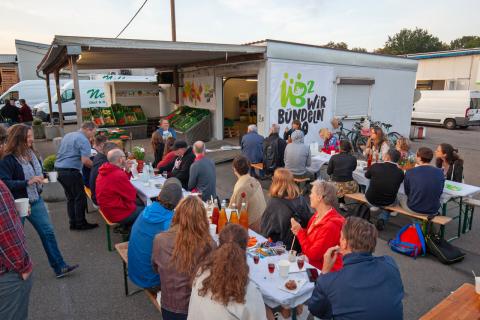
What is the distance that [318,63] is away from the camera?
10.4 meters

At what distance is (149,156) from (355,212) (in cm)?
692

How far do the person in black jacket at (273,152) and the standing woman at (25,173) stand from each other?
14.7 feet

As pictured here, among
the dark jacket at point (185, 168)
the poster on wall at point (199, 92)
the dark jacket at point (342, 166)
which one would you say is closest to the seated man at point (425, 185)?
the dark jacket at point (342, 166)

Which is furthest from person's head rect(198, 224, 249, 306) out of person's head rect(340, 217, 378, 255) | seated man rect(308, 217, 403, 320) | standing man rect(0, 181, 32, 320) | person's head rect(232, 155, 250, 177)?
person's head rect(232, 155, 250, 177)

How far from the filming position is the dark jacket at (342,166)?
18.8 feet

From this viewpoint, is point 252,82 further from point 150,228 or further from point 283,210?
point 150,228

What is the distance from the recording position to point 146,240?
284 cm

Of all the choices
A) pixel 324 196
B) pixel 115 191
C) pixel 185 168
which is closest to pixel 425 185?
pixel 324 196

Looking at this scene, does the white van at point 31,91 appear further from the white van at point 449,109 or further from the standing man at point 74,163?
the white van at point 449,109

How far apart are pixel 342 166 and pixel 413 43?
5580 centimetres

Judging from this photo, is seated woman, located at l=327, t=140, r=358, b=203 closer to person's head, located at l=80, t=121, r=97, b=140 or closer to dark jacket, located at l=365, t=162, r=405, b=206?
dark jacket, located at l=365, t=162, r=405, b=206

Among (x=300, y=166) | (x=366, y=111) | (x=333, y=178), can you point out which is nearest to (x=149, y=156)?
(x=300, y=166)

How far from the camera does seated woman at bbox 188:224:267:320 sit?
5.91 ft

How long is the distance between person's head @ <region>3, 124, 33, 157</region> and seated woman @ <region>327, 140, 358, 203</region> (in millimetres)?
4494
